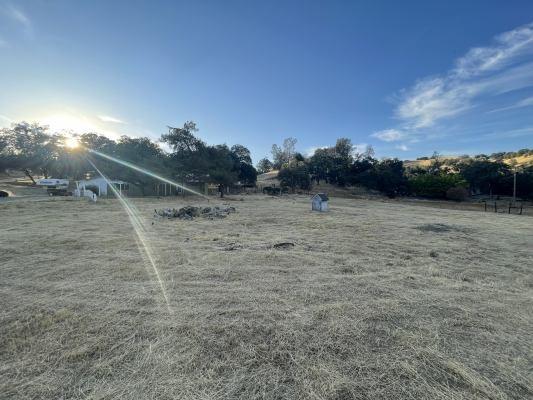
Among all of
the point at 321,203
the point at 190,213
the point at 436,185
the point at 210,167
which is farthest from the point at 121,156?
the point at 436,185

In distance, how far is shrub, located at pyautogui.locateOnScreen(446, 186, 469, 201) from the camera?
39.8 m

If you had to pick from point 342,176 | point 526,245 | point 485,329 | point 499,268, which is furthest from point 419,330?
point 342,176

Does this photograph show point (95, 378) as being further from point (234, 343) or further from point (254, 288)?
point (254, 288)

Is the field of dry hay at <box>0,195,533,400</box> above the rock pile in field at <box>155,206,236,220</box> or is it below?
below

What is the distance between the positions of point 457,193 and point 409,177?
9.70 m

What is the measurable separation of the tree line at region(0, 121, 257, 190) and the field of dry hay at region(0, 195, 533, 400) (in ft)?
92.9

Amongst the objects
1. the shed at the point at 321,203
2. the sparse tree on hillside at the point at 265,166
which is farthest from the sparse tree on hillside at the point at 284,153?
the shed at the point at 321,203

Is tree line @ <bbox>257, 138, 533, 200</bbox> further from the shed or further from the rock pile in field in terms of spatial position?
the rock pile in field

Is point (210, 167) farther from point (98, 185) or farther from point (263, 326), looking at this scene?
point (263, 326)

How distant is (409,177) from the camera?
1908 inches

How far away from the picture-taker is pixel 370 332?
10.1 ft

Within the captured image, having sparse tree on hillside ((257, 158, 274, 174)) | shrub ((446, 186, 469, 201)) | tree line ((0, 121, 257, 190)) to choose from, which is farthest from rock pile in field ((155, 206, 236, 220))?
sparse tree on hillside ((257, 158, 274, 174))

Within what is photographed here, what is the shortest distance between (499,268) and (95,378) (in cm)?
804

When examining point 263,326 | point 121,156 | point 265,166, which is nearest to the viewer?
point 263,326
